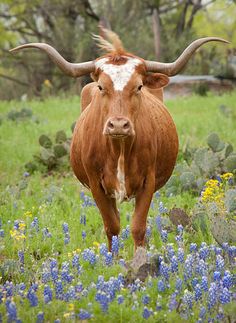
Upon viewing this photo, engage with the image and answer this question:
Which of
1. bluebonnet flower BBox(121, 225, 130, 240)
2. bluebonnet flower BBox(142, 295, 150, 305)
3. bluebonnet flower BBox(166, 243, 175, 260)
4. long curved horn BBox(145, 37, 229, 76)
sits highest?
long curved horn BBox(145, 37, 229, 76)

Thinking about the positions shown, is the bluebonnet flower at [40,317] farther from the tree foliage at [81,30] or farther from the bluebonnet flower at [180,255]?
the tree foliage at [81,30]

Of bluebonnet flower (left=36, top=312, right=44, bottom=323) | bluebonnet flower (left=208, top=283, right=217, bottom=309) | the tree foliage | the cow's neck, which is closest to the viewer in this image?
bluebonnet flower (left=36, top=312, right=44, bottom=323)

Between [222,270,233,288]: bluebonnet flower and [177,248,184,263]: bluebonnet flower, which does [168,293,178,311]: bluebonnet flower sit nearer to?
[222,270,233,288]: bluebonnet flower

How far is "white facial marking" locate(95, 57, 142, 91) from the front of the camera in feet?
16.9

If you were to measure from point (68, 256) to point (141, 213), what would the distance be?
764 mm

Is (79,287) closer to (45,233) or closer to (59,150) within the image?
(45,233)

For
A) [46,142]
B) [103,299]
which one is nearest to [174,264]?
[103,299]

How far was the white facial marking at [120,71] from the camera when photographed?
5.14 meters

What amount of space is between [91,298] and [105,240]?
83.3 inches

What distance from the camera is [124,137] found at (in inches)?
199

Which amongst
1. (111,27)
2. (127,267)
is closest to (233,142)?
(127,267)

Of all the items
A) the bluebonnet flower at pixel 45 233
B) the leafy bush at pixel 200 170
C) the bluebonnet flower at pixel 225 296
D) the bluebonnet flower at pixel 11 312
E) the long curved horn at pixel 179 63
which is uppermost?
the long curved horn at pixel 179 63

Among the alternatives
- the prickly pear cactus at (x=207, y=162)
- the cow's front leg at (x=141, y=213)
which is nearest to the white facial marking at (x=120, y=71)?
the cow's front leg at (x=141, y=213)

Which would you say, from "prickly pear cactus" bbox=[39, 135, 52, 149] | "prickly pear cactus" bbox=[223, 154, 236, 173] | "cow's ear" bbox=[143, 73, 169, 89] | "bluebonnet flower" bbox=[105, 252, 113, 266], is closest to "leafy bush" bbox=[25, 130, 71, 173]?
"prickly pear cactus" bbox=[39, 135, 52, 149]
